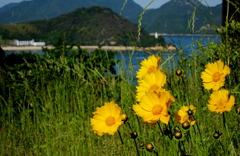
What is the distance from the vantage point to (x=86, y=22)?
332 feet

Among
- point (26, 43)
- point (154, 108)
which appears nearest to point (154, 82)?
point (154, 108)

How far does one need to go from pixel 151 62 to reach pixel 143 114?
0.37m

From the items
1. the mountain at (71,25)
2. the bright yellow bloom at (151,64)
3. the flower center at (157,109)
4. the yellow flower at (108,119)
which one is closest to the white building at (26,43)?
the mountain at (71,25)

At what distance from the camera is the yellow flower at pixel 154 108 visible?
28.9 inches

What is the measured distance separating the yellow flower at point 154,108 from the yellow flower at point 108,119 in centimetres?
12

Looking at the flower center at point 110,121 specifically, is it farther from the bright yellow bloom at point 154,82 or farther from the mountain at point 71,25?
the mountain at point 71,25

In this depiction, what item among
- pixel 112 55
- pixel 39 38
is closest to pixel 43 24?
pixel 39 38

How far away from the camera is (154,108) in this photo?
2.48ft

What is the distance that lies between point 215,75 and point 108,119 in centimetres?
48

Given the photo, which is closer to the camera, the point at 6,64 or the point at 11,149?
the point at 11,149

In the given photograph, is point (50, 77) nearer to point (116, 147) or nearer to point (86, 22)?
point (116, 147)

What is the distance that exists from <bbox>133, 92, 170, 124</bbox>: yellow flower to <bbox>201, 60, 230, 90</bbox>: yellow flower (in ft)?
1.33

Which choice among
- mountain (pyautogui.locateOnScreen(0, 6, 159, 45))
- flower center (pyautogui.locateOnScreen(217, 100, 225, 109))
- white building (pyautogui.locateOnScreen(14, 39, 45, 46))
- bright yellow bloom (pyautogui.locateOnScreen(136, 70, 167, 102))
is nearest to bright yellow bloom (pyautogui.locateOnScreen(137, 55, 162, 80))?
bright yellow bloom (pyautogui.locateOnScreen(136, 70, 167, 102))

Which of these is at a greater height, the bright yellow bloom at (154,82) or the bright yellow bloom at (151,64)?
the bright yellow bloom at (151,64)
